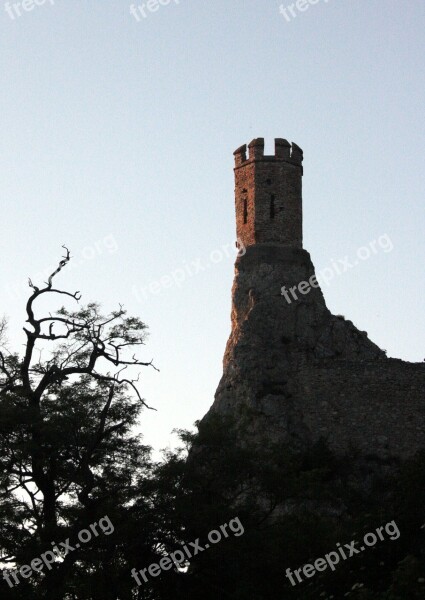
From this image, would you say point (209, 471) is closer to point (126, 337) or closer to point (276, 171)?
point (126, 337)

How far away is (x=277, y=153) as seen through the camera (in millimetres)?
44219

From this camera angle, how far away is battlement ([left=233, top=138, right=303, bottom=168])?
4419 cm

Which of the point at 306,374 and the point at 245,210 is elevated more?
the point at 245,210

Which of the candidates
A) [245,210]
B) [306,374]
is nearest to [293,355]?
[306,374]

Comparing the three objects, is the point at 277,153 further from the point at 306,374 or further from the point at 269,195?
the point at 306,374

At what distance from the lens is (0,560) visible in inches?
1097

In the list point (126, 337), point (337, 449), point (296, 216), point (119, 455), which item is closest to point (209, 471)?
point (119, 455)

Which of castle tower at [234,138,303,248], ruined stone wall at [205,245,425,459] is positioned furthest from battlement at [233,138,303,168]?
ruined stone wall at [205,245,425,459]

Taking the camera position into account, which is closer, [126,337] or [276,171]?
[126,337]

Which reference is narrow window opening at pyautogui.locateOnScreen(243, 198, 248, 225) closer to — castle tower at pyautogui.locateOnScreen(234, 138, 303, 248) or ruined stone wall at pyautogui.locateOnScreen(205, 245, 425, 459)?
castle tower at pyautogui.locateOnScreen(234, 138, 303, 248)

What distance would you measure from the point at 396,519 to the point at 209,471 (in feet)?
14.3

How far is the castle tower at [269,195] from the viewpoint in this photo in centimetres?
4366

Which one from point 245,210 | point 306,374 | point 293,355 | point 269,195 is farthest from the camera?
point 245,210

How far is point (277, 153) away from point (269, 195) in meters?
1.52
